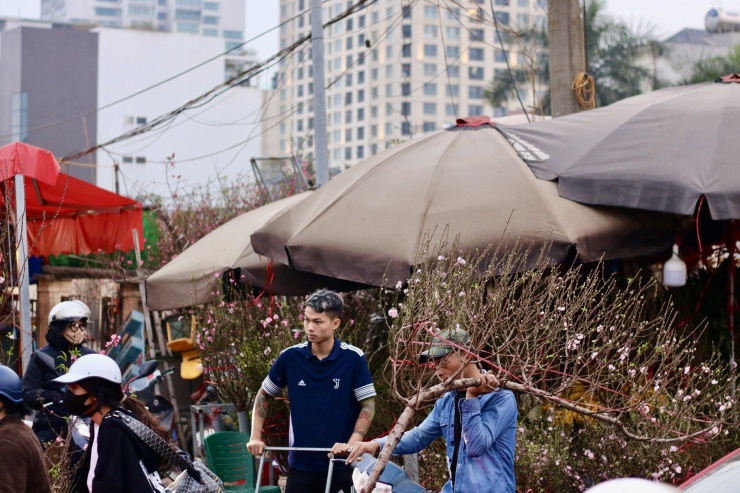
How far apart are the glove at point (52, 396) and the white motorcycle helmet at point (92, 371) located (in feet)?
9.08

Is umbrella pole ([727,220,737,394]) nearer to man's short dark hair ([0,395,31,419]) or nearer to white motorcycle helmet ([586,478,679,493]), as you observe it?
man's short dark hair ([0,395,31,419])

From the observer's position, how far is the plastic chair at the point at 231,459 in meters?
8.70

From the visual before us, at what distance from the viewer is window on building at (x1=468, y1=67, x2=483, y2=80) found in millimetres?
147625

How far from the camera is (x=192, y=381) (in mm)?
14633

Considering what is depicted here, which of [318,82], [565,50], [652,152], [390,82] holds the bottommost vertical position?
[652,152]

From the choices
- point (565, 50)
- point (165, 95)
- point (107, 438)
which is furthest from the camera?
point (165, 95)

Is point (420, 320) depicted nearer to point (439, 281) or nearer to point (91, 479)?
point (439, 281)

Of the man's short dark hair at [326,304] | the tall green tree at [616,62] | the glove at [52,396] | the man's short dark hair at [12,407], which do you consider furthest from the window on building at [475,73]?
the man's short dark hair at [12,407]

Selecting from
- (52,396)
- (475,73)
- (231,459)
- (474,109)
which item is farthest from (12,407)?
(474,109)

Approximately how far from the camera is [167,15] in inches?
7500

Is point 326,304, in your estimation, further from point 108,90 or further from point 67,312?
point 108,90

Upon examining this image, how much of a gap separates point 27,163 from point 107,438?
510 centimetres

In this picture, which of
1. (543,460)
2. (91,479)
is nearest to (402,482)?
(91,479)

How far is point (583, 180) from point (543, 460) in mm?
2417
